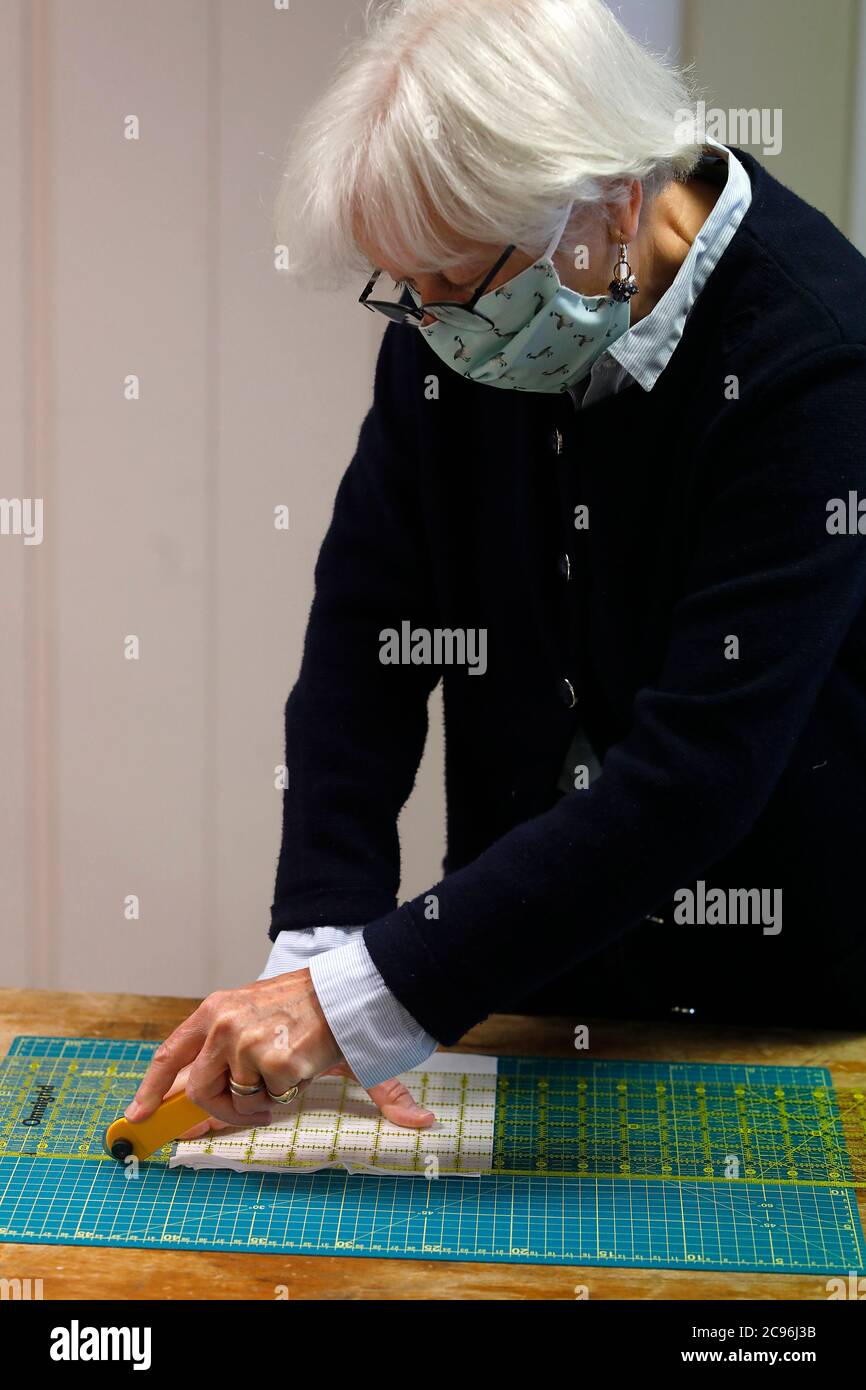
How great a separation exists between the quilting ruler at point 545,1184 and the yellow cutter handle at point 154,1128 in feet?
0.06

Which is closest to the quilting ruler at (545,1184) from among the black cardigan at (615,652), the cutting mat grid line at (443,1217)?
the cutting mat grid line at (443,1217)

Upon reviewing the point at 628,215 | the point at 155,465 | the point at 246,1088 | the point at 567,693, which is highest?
the point at 628,215

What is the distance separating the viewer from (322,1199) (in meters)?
1.33

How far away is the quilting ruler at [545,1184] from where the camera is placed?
1.25 metres

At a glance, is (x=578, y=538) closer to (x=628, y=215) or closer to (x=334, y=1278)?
(x=628, y=215)

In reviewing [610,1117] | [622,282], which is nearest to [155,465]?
[622,282]

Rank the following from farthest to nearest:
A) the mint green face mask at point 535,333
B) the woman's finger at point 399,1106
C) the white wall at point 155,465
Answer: the white wall at point 155,465 → the woman's finger at point 399,1106 → the mint green face mask at point 535,333

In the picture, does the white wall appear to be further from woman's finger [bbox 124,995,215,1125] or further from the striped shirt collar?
woman's finger [bbox 124,995,215,1125]

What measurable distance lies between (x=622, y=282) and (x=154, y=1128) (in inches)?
33.4

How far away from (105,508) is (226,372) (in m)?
0.32

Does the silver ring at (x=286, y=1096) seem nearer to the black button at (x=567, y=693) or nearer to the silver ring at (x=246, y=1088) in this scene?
the silver ring at (x=246, y=1088)

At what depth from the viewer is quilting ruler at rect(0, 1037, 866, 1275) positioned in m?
1.25

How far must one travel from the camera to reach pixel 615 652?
1473 millimetres

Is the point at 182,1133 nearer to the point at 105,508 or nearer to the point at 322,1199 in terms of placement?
the point at 322,1199
